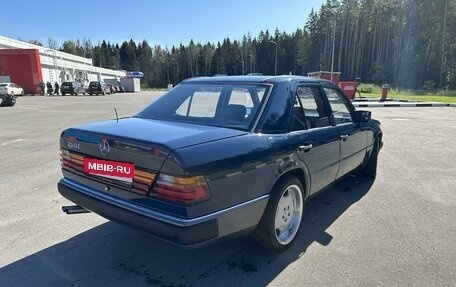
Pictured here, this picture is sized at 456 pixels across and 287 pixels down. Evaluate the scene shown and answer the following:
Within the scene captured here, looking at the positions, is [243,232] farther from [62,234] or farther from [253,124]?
[62,234]

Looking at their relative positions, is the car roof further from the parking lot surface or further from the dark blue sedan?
the parking lot surface

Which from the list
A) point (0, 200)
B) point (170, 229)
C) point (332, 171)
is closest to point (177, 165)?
point (170, 229)

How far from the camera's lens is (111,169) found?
2.73 metres

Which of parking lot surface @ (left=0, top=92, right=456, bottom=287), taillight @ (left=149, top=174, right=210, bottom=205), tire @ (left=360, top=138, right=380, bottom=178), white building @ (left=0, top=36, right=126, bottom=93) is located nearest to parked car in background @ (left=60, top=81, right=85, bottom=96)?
white building @ (left=0, top=36, right=126, bottom=93)

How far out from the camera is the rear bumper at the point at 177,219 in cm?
233

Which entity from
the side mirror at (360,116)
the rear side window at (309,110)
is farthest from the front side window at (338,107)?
the rear side window at (309,110)

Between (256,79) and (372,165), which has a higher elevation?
(256,79)

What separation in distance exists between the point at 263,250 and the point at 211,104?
159 cm

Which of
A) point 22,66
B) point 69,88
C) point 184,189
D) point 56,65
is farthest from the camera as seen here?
point 56,65

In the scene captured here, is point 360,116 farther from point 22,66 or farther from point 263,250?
point 22,66

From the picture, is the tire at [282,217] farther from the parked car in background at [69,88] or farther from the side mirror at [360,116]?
the parked car in background at [69,88]

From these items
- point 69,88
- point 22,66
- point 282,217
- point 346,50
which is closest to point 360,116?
point 282,217

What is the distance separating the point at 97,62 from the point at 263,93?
115038 mm

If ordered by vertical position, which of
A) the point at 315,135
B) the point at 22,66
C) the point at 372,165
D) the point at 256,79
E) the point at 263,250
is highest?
the point at 22,66
